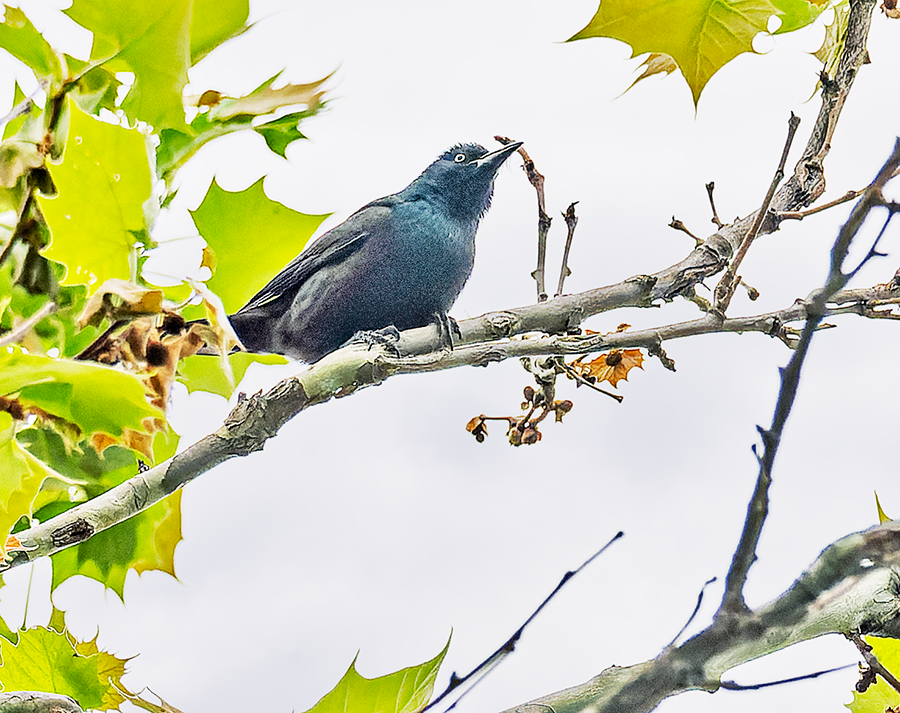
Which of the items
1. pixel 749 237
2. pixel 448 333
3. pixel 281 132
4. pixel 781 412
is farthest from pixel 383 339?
pixel 781 412

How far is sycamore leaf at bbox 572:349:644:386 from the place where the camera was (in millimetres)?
549

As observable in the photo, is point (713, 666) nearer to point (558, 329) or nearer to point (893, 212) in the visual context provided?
point (893, 212)

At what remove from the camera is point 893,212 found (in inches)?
10.5

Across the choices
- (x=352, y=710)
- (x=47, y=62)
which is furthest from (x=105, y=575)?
(x=47, y=62)

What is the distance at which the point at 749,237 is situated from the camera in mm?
405

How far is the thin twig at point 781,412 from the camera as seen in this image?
237 mm

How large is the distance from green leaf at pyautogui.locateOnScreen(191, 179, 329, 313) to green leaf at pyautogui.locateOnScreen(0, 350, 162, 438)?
0.23 m

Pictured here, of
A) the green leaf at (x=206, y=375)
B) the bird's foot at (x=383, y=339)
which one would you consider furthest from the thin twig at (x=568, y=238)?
the green leaf at (x=206, y=375)

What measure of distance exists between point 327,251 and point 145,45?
436 millimetres

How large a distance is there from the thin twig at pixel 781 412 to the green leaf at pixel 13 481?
0.75 feet

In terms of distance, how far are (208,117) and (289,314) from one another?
0.35 metres

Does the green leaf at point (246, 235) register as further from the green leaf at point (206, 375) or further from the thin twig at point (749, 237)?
the thin twig at point (749, 237)

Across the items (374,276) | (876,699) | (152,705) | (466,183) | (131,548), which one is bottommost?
(876,699)

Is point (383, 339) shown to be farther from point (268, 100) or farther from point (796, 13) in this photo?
point (796, 13)
